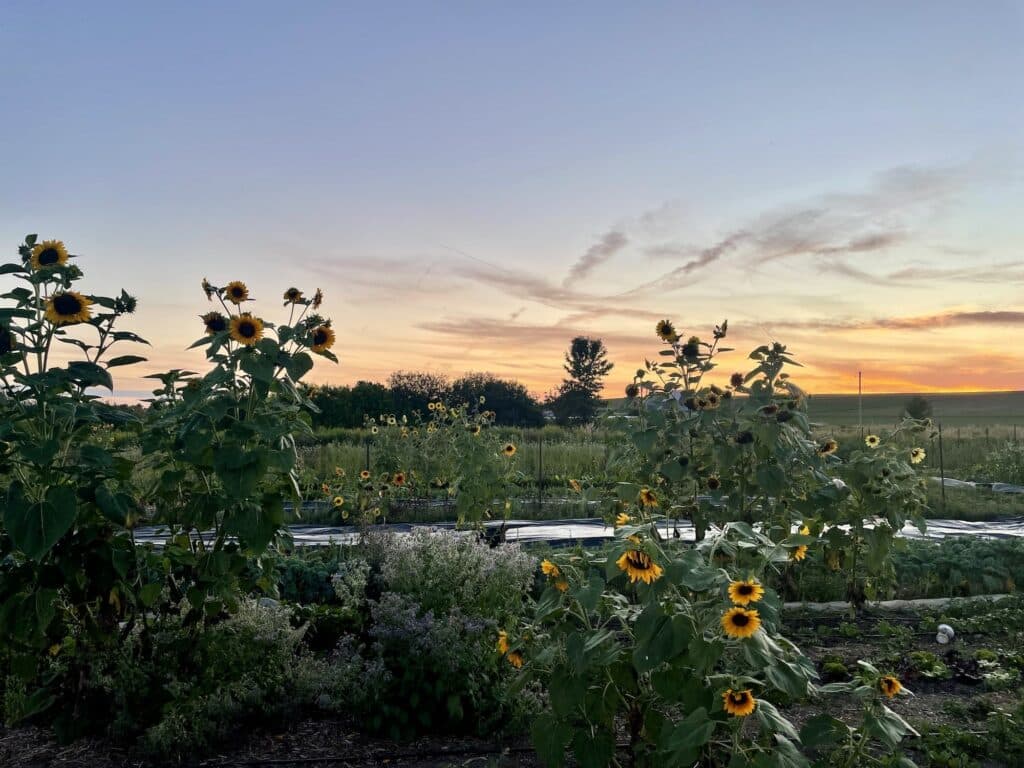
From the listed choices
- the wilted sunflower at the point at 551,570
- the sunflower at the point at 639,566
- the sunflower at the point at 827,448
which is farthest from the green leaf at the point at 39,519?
the sunflower at the point at 827,448

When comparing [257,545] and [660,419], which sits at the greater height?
[660,419]

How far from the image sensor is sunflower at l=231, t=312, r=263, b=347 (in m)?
2.83

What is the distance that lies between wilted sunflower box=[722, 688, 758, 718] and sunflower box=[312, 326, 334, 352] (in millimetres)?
1786

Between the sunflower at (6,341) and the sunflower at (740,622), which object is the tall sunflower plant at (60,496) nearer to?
the sunflower at (6,341)

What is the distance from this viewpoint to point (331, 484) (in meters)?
9.79

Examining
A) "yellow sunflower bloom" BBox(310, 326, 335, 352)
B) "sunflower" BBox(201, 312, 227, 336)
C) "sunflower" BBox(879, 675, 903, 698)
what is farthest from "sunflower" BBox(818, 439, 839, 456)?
"sunflower" BBox(201, 312, 227, 336)

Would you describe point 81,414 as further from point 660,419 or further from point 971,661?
point 971,661

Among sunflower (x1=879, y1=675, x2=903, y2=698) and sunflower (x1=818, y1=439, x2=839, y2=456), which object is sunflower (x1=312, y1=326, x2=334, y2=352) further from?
sunflower (x1=818, y1=439, x2=839, y2=456)

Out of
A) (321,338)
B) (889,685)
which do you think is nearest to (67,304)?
(321,338)

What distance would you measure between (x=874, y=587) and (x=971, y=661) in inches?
32.7

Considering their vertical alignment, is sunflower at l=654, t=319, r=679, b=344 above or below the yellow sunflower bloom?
above

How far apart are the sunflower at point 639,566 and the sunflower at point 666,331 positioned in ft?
7.26

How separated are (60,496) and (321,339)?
98 centimetres

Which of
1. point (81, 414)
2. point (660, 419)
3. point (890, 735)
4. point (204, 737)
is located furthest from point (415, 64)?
point (890, 735)
